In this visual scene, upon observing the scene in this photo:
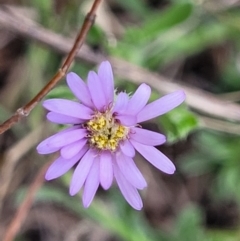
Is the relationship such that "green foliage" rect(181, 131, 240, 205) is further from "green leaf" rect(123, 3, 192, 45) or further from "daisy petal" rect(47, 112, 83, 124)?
"daisy petal" rect(47, 112, 83, 124)

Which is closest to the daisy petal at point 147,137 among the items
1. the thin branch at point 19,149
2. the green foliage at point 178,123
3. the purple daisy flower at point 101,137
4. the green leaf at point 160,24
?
the purple daisy flower at point 101,137

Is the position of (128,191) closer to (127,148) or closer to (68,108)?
(127,148)

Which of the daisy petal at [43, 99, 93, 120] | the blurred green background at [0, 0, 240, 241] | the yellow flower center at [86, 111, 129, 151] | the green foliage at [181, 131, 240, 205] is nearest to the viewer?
the daisy petal at [43, 99, 93, 120]

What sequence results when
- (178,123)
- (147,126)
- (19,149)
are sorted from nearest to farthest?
(178,123) → (19,149) → (147,126)

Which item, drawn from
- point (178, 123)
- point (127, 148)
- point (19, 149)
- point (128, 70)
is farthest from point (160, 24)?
point (127, 148)

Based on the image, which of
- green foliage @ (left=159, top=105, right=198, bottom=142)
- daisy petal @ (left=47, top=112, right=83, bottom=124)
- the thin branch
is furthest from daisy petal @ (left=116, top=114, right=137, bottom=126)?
the thin branch

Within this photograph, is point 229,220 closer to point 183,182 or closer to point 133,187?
point 183,182

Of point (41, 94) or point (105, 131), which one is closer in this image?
point (41, 94)
